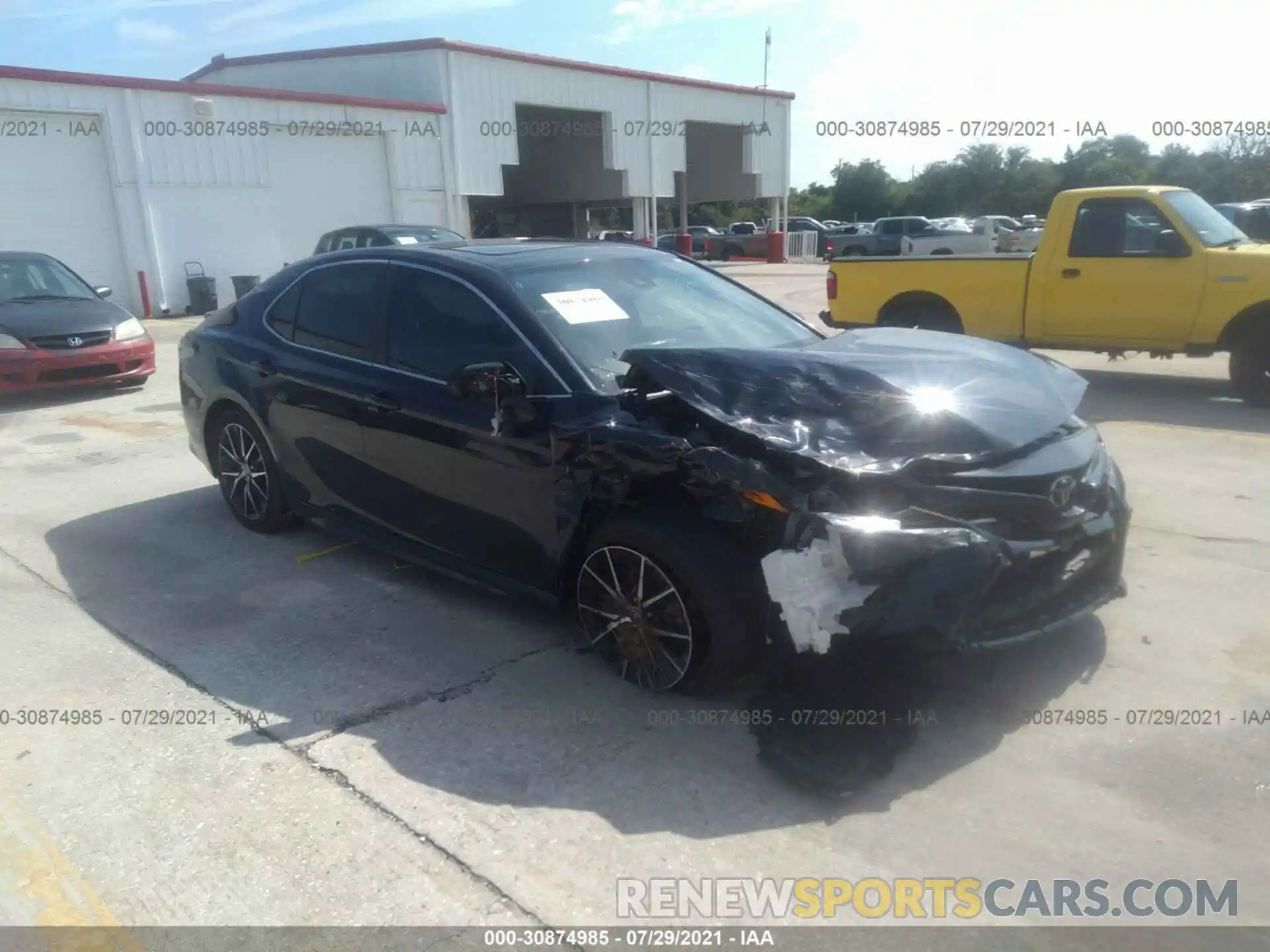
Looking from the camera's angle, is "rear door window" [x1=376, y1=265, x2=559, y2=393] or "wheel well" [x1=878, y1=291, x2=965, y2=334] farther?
"wheel well" [x1=878, y1=291, x2=965, y2=334]

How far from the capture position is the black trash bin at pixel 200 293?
19.0 m

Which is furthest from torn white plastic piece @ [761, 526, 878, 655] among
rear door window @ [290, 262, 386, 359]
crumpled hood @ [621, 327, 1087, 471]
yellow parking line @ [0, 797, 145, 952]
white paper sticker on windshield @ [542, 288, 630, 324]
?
rear door window @ [290, 262, 386, 359]

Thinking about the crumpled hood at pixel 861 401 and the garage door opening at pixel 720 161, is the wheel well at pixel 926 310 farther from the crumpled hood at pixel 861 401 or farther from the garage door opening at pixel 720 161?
the garage door opening at pixel 720 161

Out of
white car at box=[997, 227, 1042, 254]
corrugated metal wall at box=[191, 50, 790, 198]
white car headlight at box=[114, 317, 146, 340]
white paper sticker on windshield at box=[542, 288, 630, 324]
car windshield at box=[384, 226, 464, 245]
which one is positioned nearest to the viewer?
white paper sticker on windshield at box=[542, 288, 630, 324]

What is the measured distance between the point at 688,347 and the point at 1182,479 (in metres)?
4.09

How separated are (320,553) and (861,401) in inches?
128

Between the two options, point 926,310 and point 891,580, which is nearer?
point 891,580

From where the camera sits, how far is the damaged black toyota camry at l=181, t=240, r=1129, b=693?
3.32m

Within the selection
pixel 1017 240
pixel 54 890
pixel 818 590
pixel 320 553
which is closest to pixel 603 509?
pixel 818 590

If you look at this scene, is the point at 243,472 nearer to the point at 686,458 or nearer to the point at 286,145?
the point at 686,458

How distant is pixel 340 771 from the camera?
3.43 metres

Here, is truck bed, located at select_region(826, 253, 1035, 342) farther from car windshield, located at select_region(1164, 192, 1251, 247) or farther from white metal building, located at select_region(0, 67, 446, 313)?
white metal building, located at select_region(0, 67, 446, 313)

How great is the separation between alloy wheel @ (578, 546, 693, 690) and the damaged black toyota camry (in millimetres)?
11

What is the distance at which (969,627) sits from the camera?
11.0ft
